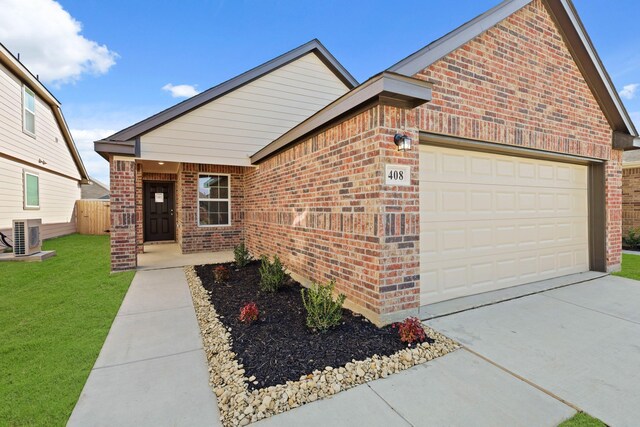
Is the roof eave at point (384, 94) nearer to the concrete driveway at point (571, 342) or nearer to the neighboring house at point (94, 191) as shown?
the concrete driveway at point (571, 342)

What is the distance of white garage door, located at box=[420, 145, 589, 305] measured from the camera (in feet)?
14.2

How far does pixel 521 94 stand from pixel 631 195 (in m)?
9.67

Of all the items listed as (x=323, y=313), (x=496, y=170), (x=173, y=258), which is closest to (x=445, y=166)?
(x=496, y=170)

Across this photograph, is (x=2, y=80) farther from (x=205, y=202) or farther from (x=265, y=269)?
(x=265, y=269)

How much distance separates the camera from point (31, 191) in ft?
38.2

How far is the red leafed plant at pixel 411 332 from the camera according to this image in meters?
3.21

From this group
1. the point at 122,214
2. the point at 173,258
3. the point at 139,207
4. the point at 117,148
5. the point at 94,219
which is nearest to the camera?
the point at 117,148

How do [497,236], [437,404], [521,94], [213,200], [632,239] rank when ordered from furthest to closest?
[632,239], [213,200], [497,236], [521,94], [437,404]

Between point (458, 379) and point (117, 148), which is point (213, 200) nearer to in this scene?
point (117, 148)

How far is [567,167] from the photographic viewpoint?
601cm

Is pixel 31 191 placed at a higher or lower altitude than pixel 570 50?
lower

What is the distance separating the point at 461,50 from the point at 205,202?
7987 mm

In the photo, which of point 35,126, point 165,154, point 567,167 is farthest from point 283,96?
point 35,126

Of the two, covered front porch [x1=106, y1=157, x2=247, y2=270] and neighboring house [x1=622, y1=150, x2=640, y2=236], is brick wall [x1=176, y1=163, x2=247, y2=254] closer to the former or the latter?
covered front porch [x1=106, y1=157, x2=247, y2=270]
